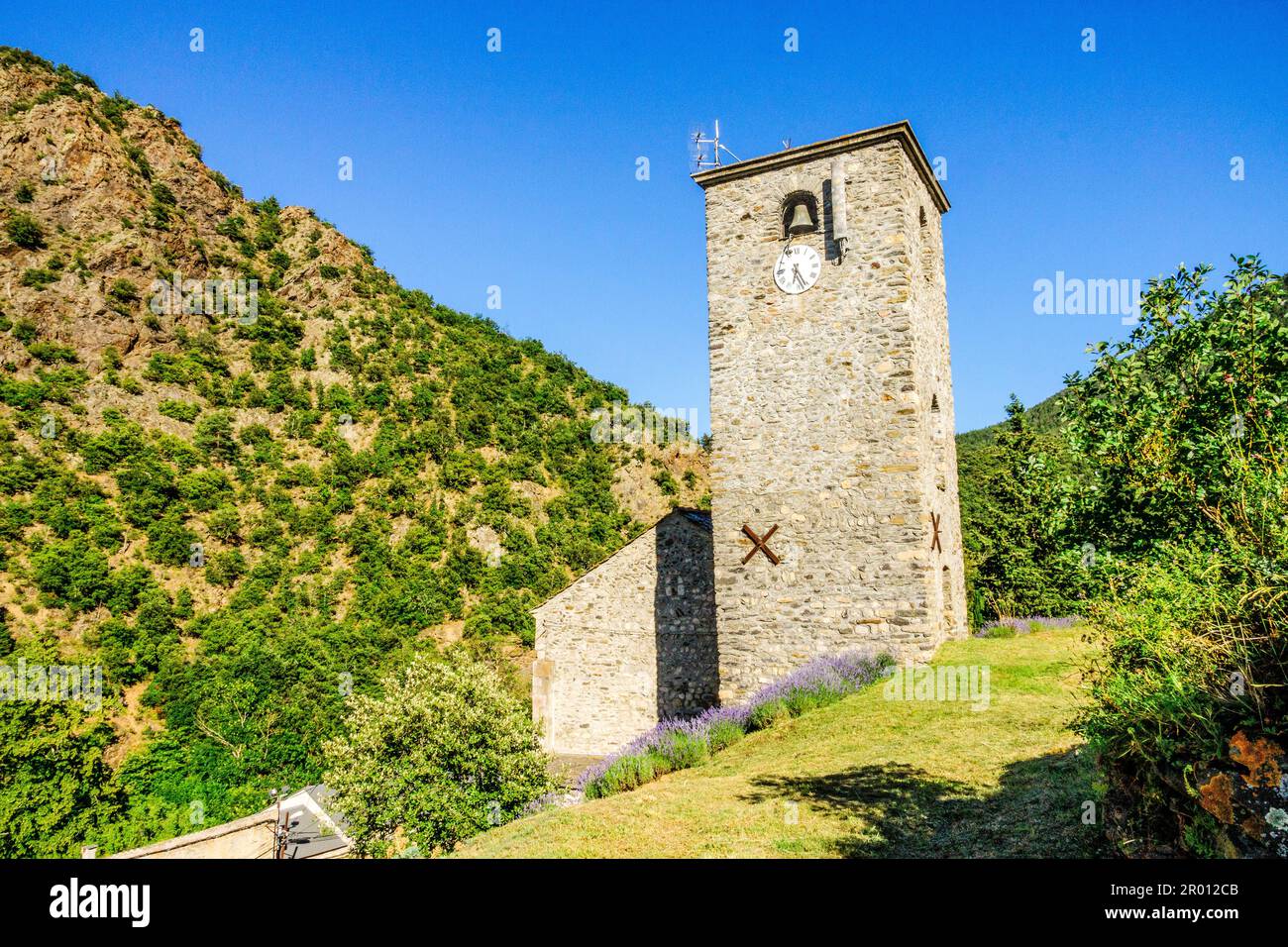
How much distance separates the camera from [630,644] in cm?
2012

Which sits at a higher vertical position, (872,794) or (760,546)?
(760,546)

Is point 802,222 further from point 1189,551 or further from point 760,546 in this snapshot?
point 1189,551

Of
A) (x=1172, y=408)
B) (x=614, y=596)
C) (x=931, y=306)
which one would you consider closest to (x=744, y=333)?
(x=931, y=306)

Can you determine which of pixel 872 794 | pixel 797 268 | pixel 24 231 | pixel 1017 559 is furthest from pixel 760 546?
pixel 24 231

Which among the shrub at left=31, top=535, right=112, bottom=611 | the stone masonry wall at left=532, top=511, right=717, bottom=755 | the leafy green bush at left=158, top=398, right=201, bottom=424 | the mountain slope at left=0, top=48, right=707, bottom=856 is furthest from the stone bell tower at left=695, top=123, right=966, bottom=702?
the leafy green bush at left=158, top=398, right=201, bottom=424

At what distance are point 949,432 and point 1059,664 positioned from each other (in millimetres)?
6276

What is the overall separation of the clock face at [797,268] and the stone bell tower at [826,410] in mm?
36

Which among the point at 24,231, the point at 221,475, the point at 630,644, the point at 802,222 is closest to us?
the point at 802,222

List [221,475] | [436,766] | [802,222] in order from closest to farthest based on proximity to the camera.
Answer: [436,766]
[802,222]
[221,475]

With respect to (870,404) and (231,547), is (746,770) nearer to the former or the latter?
(870,404)

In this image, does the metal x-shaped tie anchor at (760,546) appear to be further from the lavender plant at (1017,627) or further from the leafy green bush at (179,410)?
the leafy green bush at (179,410)

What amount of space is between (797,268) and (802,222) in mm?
985

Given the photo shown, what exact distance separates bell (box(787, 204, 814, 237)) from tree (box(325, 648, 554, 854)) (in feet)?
41.8

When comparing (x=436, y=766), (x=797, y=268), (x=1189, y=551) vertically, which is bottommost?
(x=436, y=766)
